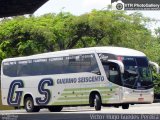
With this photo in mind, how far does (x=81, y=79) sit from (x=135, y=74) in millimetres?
2522

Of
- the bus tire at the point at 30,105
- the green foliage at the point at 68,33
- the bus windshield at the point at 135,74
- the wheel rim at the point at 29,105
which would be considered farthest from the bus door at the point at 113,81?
the green foliage at the point at 68,33

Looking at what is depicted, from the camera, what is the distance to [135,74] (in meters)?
23.0

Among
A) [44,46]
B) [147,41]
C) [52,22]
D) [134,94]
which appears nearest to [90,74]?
[134,94]

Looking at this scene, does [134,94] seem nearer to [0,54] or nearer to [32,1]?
[32,1]

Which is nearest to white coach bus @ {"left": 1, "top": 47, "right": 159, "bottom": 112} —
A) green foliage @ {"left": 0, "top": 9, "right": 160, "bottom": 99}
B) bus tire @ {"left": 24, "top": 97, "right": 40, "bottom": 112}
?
bus tire @ {"left": 24, "top": 97, "right": 40, "bottom": 112}

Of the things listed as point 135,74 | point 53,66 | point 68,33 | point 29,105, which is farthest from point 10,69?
point 68,33

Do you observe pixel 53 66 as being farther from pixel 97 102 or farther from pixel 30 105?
pixel 97 102

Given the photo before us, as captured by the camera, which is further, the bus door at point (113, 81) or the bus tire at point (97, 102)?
the bus tire at point (97, 102)

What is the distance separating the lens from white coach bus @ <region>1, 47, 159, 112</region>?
22.8 meters

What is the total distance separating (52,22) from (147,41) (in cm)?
818

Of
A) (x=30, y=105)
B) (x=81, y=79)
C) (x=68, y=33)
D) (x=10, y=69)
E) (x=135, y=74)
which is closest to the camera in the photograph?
(x=135, y=74)

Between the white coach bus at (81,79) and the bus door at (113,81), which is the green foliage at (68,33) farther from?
the bus door at (113,81)

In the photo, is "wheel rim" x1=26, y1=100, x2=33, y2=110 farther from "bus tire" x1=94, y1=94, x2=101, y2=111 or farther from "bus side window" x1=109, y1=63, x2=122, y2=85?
"bus side window" x1=109, y1=63, x2=122, y2=85

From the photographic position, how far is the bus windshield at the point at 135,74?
899 inches
